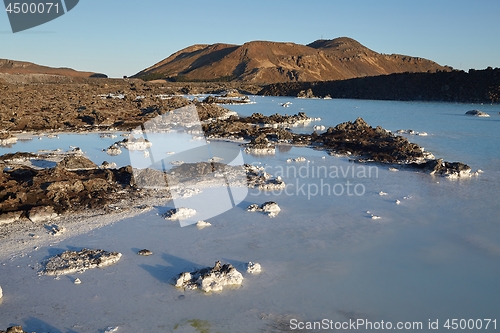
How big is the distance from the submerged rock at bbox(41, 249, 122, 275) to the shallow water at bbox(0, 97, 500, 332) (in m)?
0.12

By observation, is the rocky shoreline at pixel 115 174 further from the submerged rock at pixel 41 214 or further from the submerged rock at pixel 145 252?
the submerged rock at pixel 145 252

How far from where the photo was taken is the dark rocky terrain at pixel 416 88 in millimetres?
33906

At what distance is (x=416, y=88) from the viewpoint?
3975 centimetres

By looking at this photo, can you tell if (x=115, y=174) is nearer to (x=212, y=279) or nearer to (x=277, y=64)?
(x=212, y=279)

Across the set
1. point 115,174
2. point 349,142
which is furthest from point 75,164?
point 349,142

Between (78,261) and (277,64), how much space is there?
98.3 meters

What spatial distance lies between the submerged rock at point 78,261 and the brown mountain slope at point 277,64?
79.4m

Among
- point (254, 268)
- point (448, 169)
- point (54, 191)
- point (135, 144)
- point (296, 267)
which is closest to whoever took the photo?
point (254, 268)

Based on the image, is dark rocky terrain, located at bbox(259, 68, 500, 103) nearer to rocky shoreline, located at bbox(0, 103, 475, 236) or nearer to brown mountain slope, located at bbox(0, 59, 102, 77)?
rocky shoreline, located at bbox(0, 103, 475, 236)

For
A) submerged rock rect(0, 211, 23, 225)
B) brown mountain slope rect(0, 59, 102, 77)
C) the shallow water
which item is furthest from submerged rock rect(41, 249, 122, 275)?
brown mountain slope rect(0, 59, 102, 77)

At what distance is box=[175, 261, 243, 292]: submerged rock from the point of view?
4016 mm

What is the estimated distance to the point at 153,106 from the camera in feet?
77.4

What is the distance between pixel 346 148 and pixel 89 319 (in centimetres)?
961

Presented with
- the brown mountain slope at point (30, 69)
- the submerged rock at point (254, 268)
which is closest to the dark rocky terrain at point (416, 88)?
the submerged rock at point (254, 268)
